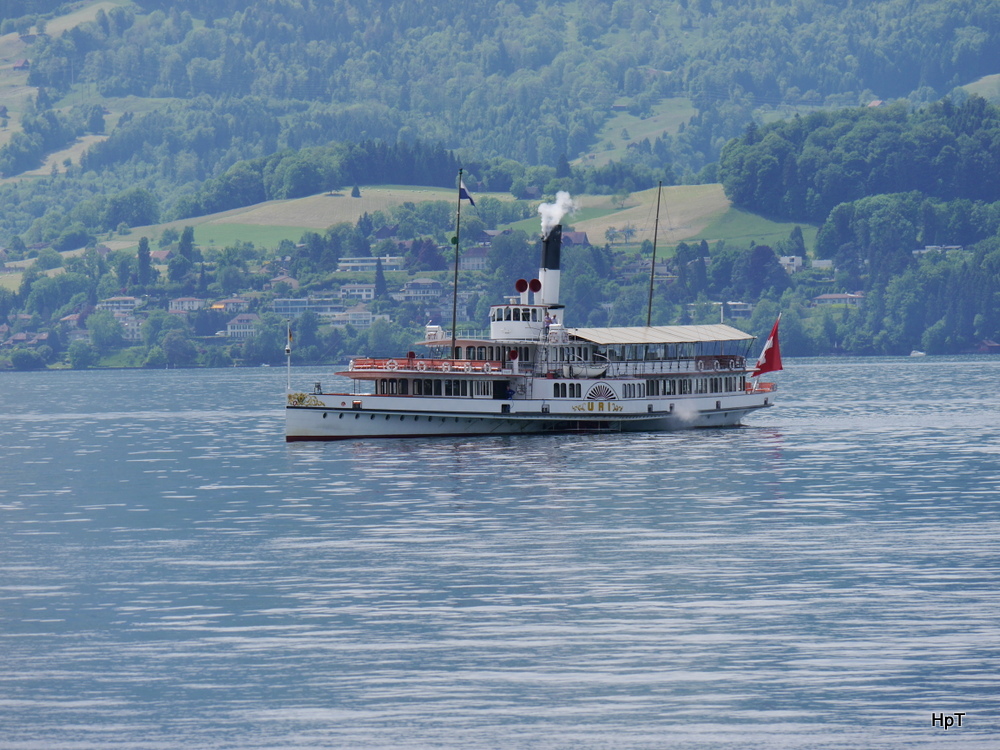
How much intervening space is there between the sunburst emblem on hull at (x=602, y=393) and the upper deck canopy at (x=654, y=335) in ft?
9.37

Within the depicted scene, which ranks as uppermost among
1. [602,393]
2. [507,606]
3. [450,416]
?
[602,393]

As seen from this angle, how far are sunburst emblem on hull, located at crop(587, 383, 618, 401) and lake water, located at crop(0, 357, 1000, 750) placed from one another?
1577cm

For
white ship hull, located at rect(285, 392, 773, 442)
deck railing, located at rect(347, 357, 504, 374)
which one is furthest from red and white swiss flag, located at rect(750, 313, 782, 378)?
deck railing, located at rect(347, 357, 504, 374)

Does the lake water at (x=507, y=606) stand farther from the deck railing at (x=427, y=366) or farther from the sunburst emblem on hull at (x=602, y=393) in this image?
the sunburst emblem on hull at (x=602, y=393)

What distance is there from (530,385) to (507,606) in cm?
5731

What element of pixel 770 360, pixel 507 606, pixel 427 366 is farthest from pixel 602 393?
pixel 507 606

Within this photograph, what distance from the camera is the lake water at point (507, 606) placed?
115 feet

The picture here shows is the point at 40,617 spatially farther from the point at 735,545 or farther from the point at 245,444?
the point at 245,444

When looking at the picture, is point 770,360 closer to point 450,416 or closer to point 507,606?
point 450,416

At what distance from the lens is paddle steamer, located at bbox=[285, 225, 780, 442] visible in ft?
329

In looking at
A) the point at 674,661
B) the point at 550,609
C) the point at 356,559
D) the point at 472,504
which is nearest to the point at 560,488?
the point at 472,504

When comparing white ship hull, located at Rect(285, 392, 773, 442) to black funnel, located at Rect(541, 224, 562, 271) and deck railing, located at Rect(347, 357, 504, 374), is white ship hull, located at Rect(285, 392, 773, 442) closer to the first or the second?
deck railing, located at Rect(347, 357, 504, 374)

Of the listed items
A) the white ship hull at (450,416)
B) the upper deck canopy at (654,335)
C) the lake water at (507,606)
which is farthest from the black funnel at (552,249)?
the lake water at (507,606)

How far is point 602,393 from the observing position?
104m
